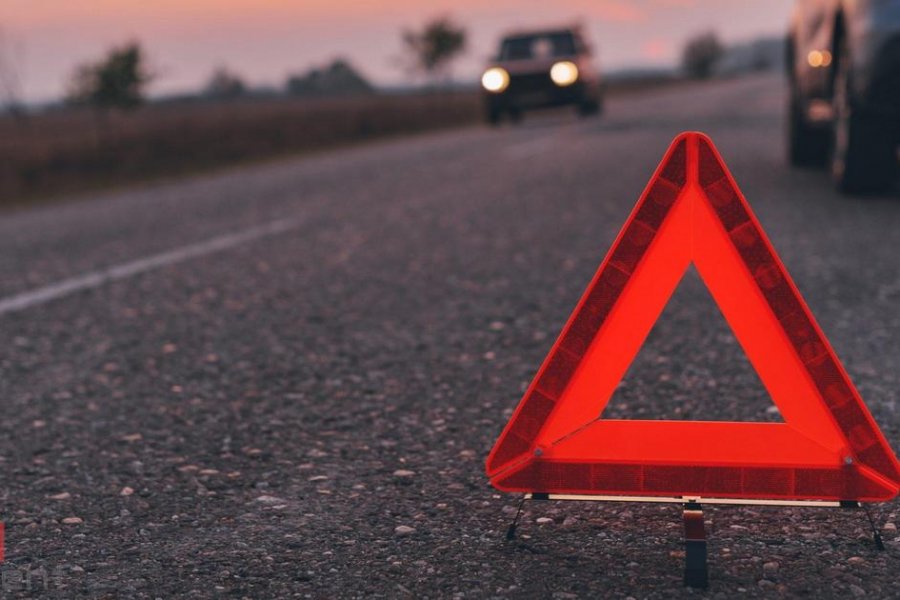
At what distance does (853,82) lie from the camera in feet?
19.5

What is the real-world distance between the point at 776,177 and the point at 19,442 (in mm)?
7043

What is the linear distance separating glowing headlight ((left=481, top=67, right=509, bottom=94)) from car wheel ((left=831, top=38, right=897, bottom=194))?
13.2 metres

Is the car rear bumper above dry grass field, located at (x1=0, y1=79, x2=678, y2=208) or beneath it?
above

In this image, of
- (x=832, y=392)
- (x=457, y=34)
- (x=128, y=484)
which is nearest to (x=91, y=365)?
(x=128, y=484)

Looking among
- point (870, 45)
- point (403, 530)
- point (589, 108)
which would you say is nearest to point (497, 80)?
point (589, 108)

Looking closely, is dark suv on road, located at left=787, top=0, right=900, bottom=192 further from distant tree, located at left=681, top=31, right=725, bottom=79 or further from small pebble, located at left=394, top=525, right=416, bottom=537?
distant tree, located at left=681, top=31, right=725, bottom=79

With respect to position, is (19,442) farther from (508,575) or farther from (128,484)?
(508,575)

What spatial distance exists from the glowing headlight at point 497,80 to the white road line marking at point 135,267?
13138 millimetres

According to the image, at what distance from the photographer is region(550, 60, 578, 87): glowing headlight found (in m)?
19.8

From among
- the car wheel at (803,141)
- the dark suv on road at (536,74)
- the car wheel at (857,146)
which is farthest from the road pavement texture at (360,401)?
the dark suv on road at (536,74)

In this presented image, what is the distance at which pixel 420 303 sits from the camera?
14.5 feet

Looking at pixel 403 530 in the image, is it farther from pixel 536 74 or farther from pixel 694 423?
pixel 536 74

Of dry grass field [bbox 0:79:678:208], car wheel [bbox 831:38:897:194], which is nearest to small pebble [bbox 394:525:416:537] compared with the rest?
car wheel [bbox 831:38:897:194]

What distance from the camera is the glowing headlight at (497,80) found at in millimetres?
19766
